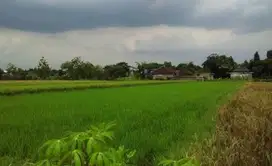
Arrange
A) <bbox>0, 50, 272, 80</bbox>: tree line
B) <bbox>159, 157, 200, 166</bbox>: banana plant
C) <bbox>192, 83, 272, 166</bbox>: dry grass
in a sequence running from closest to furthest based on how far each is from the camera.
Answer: <bbox>159, 157, 200, 166</bbox>: banana plant, <bbox>192, 83, 272, 166</bbox>: dry grass, <bbox>0, 50, 272, 80</bbox>: tree line

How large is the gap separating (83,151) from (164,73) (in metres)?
94.8

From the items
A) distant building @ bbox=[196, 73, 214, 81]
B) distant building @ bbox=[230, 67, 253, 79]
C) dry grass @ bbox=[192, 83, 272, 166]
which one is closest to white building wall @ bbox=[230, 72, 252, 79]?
distant building @ bbox=[230, 67, 253, 79]

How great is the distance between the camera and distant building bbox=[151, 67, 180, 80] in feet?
309

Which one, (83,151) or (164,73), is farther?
(164,73)

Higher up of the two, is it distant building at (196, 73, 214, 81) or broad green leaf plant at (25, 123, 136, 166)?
broad green leaf plant at (25, 123, 136, 166)

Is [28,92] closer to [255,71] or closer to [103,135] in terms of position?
[103,135]

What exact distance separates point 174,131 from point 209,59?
287 ft

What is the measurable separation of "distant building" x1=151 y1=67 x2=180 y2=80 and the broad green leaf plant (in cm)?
9121

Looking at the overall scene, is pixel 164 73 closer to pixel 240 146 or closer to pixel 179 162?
pixel 240 146

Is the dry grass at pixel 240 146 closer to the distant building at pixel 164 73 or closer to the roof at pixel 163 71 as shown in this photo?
the distant building at pixel 164 73

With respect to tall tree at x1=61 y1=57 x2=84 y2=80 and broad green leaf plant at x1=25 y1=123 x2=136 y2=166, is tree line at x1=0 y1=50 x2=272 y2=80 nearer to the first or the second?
tall tree at x1=61 y1=57 x2=84 y2=80

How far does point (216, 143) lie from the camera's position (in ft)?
19.0

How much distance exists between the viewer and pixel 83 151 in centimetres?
180

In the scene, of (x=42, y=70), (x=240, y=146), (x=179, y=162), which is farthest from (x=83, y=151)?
(x=42, y=70)
